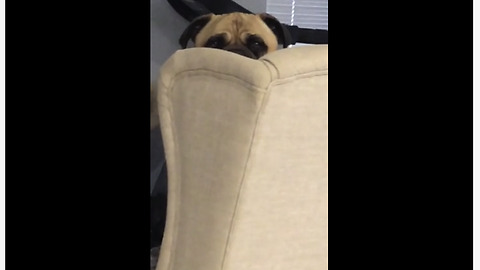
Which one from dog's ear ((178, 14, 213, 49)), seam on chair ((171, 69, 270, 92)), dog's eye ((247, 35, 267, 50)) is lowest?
dog's eye ((247, 35, 267, 50))

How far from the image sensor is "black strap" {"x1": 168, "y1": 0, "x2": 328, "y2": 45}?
6.74 feet

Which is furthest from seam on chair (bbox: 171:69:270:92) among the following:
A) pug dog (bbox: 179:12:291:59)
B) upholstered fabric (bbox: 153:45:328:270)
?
pug dog (bbox: 179:12:291:59)

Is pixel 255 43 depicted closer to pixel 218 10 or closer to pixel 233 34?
pixel 233 34

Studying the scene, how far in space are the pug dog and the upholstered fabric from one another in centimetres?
104

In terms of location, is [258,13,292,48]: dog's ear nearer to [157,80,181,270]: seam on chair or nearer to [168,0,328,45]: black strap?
[168,0,328,45]: black strap

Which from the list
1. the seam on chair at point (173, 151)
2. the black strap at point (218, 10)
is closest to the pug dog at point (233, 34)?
the black strap at point (218, 10)

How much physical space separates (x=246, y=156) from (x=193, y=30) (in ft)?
3.97

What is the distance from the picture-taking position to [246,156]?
0.82m

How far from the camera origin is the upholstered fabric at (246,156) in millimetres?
809
